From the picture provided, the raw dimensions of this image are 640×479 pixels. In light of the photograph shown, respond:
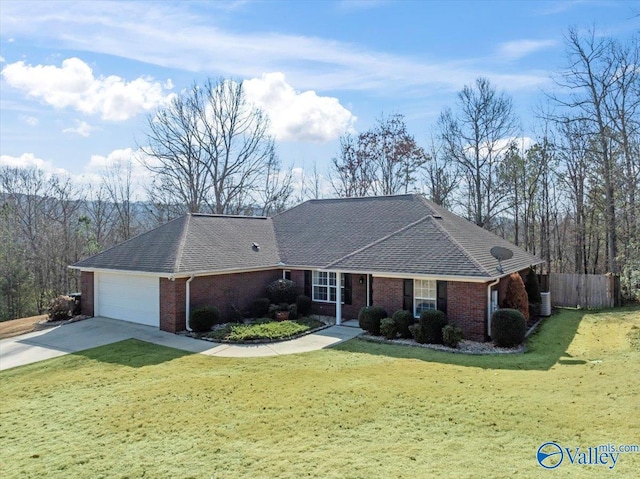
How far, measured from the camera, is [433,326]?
13508mm

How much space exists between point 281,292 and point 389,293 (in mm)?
5303

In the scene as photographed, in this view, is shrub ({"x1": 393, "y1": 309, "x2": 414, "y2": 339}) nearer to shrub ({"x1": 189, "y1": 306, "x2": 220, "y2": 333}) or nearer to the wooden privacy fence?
shrub ({"x1": 189, "y1": 306, "x2": 220, "y2": 333})

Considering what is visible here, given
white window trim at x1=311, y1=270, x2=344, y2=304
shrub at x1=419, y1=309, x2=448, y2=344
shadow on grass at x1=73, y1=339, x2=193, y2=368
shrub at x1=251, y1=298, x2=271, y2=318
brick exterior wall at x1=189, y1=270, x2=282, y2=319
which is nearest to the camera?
shadow on grass at x1=73, y1=339, x2=193, y2=368

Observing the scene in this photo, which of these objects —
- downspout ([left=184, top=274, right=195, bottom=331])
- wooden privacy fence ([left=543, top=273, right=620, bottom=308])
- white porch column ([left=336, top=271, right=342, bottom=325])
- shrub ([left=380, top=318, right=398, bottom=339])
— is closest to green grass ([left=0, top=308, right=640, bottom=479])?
shrub ([left=380, top=318, right=398, bottom=339])

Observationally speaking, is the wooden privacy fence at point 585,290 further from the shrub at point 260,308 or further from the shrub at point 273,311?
the shrub at point 260,308

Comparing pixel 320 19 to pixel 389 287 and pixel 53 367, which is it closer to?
pixel 389 287

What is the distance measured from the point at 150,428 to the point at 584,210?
29116 mm

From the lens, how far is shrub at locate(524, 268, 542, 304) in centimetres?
1973

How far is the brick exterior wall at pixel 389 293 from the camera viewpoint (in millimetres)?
15164

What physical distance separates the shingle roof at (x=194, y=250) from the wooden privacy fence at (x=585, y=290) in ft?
47.7

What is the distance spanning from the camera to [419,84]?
20.3 meters

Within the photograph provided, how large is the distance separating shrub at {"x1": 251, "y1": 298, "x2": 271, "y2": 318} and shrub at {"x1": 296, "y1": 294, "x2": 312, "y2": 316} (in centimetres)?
136

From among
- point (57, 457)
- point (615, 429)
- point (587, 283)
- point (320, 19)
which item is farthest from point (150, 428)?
point (587, 283)

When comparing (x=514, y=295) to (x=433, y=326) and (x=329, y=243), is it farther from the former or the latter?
(x=329, y=243)
